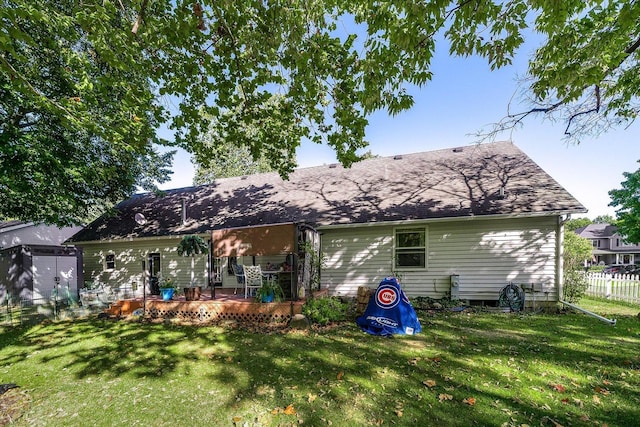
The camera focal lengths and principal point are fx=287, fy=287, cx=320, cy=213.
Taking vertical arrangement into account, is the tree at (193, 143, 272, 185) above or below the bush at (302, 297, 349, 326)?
above

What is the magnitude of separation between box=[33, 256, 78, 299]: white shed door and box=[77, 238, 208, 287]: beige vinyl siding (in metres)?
0.59

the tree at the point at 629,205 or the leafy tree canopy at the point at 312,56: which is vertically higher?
the leafy tree canopy at the point at 312,56

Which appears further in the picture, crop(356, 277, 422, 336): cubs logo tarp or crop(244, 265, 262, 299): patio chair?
crop(244, 265, 262, 299): patio chair

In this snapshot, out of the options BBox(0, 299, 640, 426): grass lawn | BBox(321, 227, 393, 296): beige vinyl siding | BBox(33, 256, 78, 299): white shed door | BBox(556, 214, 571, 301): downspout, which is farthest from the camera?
BBox(33, 256, 78, 299): white shed door

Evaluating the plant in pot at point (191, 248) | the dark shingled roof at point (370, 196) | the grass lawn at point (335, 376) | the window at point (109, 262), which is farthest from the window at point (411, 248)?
the window at point (109, 262)

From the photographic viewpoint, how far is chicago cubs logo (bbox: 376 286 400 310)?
6496 millimetres

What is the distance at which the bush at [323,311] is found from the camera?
23.7 ft

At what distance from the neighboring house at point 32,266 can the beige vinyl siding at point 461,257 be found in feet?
35.2

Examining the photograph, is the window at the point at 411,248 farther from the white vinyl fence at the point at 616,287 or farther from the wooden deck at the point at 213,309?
the white vinyl fence at the point at 616,287

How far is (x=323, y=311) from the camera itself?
7.34m

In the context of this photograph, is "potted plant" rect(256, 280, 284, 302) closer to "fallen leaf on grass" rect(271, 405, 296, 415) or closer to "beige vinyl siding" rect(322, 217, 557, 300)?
"beige vinyl siding" rect(322, 217, 557, 300)

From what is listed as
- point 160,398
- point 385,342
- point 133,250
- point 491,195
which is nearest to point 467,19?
point 385,342

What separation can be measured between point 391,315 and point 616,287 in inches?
393

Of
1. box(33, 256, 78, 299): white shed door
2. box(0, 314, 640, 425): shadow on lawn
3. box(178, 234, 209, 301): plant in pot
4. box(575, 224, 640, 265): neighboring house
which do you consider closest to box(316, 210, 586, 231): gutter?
box(0, 314, 640, 425): shadow on lawn
